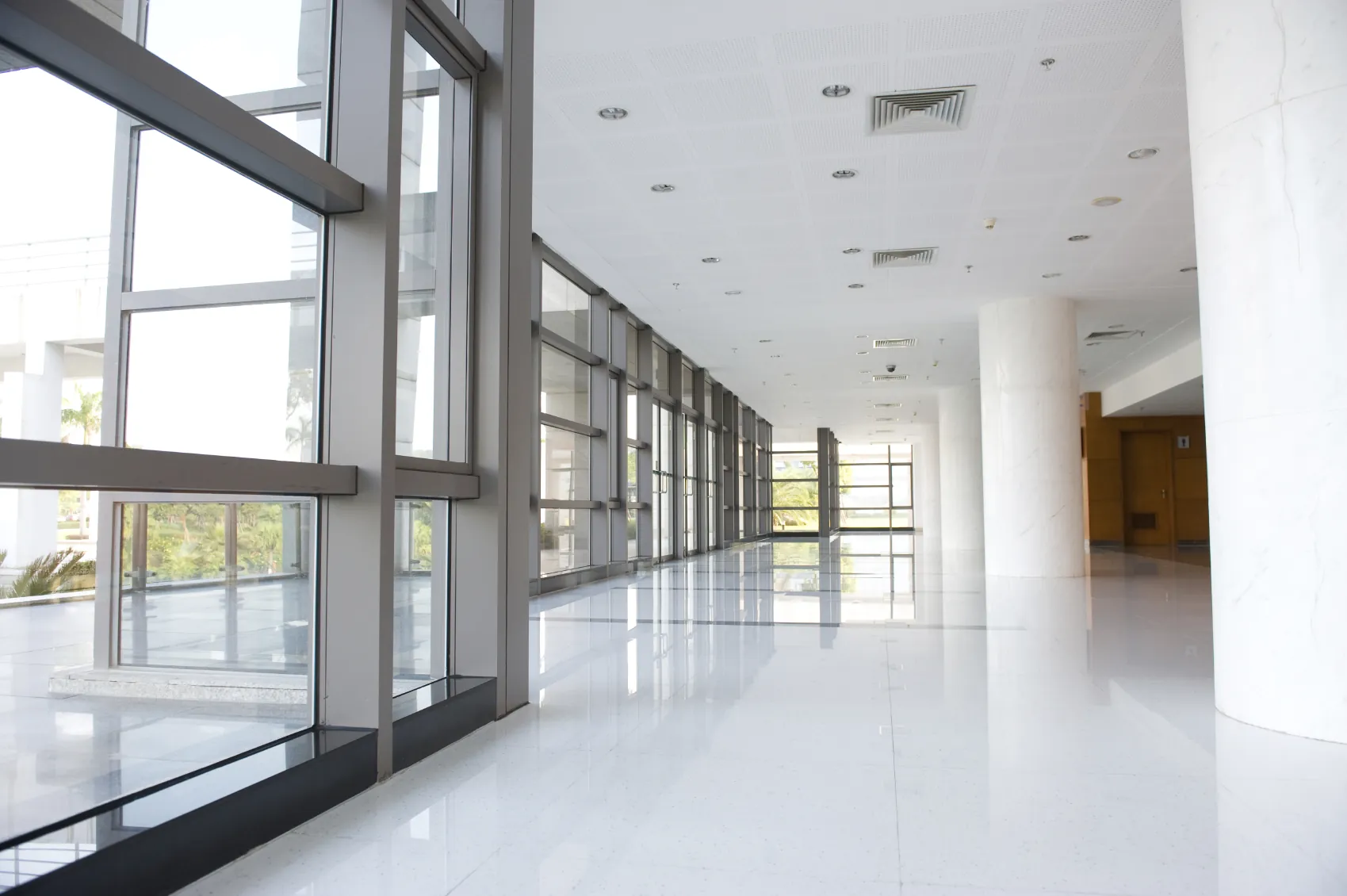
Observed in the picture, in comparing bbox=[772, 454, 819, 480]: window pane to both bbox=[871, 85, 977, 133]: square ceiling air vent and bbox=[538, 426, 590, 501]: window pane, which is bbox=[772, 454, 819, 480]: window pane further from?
bbox=[871, 85, 977, 133]: square ceiling air vent

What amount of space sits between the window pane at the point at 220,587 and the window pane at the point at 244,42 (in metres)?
1.44

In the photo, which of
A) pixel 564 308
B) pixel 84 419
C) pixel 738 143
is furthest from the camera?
pixel 564 308

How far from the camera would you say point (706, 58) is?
21.6ft

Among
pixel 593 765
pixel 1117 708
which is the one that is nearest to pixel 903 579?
pixel 1117 708

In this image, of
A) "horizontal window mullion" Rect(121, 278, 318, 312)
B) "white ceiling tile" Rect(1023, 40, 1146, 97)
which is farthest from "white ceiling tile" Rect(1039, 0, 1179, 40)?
"horizontal window mullion" Rect(121, 278, 318, 312)

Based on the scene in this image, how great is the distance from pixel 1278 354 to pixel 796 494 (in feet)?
139

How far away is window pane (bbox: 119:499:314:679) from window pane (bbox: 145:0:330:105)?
1.44 metres

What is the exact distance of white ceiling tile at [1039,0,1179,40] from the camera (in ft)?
19.3

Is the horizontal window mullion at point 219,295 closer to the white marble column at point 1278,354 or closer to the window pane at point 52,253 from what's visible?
the window pane at point 52,253

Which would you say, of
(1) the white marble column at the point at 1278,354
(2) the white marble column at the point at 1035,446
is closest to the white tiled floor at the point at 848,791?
(1) the white marble column at the point at 1278,354

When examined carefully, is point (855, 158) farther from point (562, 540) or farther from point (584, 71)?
point (562, 540)

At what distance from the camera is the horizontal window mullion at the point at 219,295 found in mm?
2701

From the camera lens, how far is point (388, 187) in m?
3.60

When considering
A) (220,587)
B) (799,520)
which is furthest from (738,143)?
(799,520)
